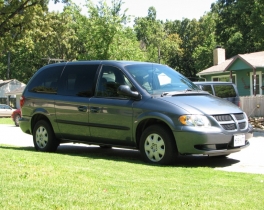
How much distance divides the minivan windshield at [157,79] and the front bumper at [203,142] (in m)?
1.12

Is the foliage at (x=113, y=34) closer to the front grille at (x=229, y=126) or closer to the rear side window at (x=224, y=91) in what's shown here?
the rear side window at (x=224, y=91)

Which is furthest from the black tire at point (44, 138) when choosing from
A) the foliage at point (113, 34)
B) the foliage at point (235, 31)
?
the foliage at point (235, 31)

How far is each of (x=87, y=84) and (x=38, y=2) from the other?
2212 centimetres

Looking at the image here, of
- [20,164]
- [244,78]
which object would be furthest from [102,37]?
[20,164]

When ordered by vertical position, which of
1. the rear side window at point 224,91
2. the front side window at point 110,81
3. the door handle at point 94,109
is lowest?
the door handle at point 94,109

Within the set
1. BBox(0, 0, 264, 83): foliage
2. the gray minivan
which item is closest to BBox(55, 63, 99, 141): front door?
the gray minivan

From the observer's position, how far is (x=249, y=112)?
22281 millimetres

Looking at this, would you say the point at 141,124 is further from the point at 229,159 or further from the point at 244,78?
the point at 244,78

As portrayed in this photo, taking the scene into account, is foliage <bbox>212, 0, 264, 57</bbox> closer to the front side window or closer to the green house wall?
the green house wall

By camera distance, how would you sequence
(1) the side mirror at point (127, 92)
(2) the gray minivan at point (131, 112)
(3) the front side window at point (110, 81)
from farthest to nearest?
1. (3) the front side window at point (110, 81)
2. (1) the side mirror at point (127, 92)
3. (2) the gray minivan at point (131, 112)

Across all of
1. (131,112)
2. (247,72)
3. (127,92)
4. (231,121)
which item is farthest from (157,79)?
(247,72)

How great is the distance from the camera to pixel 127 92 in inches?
324

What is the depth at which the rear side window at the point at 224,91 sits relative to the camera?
1544 cm

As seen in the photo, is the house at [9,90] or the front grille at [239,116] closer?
the front grille at [239,116]
